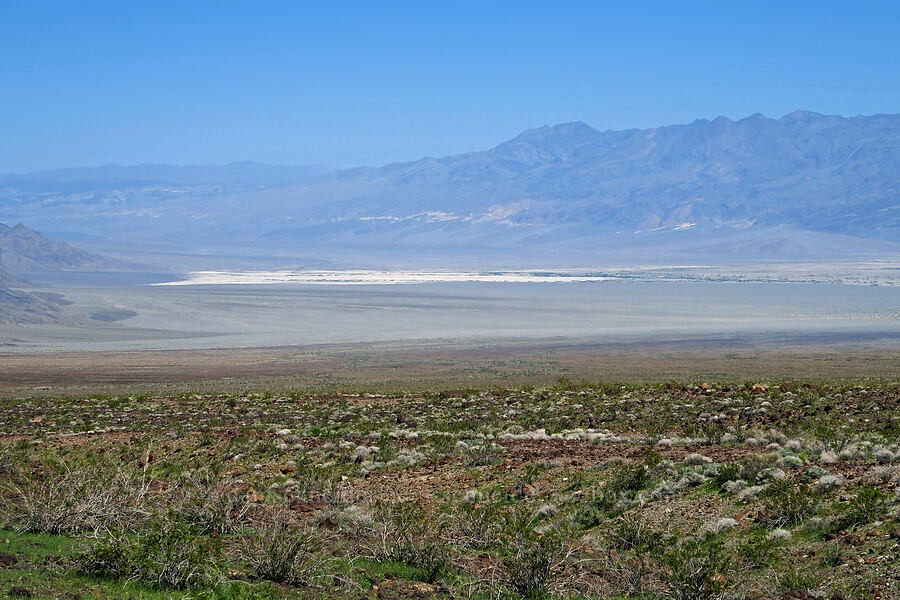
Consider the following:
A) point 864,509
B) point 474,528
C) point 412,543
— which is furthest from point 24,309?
point 864,509

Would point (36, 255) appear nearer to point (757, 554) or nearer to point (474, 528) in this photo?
point (474, 528)

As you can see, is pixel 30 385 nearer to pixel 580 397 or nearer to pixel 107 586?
pixel 580 397

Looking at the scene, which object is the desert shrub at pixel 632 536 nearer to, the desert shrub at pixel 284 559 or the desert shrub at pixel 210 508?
the desert shrub at pixel 284 559

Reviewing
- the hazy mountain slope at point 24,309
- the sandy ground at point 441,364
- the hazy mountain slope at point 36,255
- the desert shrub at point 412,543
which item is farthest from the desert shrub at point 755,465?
the hazy mountain slope at point 36,255

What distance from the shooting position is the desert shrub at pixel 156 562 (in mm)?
6855

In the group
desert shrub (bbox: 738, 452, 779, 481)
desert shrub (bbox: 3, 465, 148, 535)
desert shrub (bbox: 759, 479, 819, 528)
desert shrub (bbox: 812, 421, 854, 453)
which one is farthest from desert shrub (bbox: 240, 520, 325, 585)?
desert shrub (bbox: 812, 421, 854, 453)

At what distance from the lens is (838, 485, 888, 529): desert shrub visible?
8.16 metres

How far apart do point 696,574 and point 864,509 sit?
248 cm

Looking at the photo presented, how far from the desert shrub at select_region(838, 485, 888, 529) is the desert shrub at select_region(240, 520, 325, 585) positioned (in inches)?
198

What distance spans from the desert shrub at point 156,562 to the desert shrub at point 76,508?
99 cm

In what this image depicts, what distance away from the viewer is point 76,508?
8.24 m

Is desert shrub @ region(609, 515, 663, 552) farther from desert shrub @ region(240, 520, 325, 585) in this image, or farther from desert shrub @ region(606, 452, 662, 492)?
desert shrub @ region(240, 520, 325, 585)

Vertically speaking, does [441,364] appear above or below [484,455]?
below

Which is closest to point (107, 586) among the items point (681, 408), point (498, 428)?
point (498, 428)
